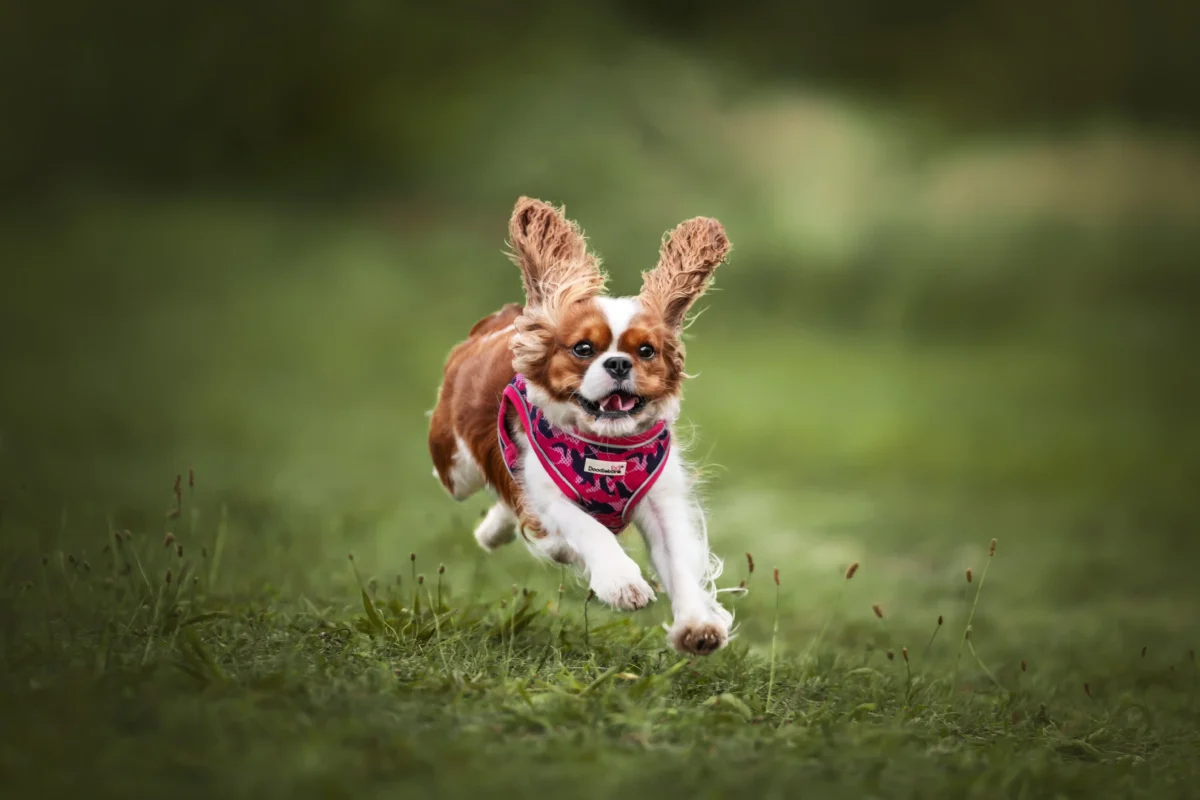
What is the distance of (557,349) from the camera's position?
178 inches

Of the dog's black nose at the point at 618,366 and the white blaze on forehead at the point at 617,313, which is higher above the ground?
the white blaze on forehead at the point at 617,313

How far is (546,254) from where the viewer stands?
16.0ft

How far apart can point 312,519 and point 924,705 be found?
18.6 feet

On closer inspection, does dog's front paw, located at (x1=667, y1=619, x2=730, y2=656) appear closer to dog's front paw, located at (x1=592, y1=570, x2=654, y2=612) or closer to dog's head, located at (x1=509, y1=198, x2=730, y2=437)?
dog's front paw, located at (x1=592, y1=570, x2=654, y2=612)

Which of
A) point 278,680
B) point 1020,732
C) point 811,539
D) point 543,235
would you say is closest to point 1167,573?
point 811,539

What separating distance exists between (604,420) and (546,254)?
85 centimetres

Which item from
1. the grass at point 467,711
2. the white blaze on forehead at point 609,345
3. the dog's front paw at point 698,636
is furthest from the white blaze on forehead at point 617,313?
the grass at point 467,711

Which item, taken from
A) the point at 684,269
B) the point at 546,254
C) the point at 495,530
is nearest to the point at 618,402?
the point at 684,269

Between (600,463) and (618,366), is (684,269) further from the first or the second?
(600,463)

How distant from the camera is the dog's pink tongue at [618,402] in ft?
14.5

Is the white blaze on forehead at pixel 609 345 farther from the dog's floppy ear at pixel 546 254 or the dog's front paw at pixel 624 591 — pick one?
the dog's front paw at pixel 624 591

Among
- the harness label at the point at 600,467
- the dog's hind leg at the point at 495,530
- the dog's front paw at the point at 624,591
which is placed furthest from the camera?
the dog's hind leg at the point at 495,530

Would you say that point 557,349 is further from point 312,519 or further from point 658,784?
point 312,519

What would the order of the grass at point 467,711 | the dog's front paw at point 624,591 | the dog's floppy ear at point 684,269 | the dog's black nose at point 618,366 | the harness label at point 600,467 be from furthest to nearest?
the dog's floppy ear at point 684,269
the harness label at point 600,467
the dog's black nose at point 618,366
the dog's front paw at point 624,591
the grass at point 467,711
